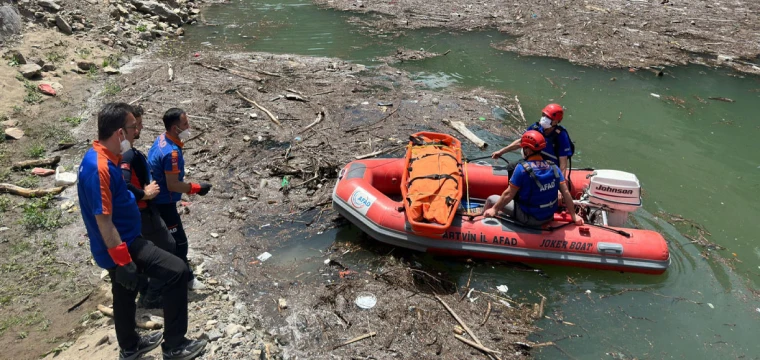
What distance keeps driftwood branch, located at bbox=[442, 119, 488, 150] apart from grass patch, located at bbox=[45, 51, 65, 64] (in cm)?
945

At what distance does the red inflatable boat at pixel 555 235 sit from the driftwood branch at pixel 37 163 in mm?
5070

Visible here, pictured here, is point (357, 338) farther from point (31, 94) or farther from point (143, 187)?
point (31, 94)

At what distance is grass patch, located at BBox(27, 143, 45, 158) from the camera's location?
7664 mm

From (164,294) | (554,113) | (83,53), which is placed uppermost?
(554,113)

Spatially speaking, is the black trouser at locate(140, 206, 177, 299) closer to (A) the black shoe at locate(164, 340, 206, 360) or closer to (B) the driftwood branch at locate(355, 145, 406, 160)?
(A) the black shoe at locate(164, 340, 206, 360)

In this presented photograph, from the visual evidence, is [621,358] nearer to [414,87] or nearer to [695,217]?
[695,217]

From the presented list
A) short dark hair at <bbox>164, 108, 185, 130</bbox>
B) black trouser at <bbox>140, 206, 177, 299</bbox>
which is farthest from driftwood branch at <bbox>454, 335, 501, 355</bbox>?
short dark hair at <bbox>164, 108, 185, 130</bbox>

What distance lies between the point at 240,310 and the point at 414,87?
8.28 meters

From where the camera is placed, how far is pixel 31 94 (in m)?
9.34

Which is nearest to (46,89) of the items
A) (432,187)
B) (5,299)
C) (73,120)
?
(73,120)

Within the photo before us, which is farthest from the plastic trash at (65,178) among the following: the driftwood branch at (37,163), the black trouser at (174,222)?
the black trouser at (174,222)

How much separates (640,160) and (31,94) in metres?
12.4

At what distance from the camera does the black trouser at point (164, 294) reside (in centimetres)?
349

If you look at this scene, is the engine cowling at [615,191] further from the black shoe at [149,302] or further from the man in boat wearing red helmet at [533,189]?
the black shoe at [149,302]
